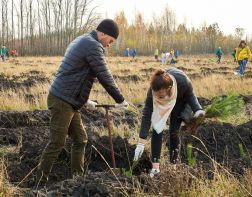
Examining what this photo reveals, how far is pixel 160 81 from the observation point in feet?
12.7

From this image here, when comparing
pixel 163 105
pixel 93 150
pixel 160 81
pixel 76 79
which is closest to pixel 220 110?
pixel 163 105

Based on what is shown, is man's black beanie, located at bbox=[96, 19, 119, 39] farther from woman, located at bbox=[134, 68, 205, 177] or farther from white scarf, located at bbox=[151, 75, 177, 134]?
white scarf, located at bbox=[151, 75, 177, 134]

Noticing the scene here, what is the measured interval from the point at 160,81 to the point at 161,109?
46 centimetres

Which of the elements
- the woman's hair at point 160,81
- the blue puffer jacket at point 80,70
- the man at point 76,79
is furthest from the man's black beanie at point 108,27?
the woman's hair at point 160,81

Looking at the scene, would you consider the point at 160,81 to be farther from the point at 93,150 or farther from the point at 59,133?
the point at 93,150

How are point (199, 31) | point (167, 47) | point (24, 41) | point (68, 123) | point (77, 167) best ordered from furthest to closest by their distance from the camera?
1. point (199, 31)
2. point (167, 47)
3. point (24, 41)
4. point (77, 167)
5. point (68, 123)

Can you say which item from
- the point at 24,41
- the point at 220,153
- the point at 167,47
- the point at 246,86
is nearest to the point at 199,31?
the point at 167,47

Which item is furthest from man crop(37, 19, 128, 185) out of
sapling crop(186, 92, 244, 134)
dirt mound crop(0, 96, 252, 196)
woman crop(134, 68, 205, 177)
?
sapling crop(186, 92, 244, 134)

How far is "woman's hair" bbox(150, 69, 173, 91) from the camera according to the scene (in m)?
3.89

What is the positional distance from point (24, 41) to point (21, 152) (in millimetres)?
47575

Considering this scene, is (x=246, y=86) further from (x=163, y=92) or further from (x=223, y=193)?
(x=223, y=193)

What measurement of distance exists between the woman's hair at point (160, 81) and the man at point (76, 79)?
51 cm

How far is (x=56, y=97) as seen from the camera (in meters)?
4.16

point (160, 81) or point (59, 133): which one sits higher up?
point (160, 81)
